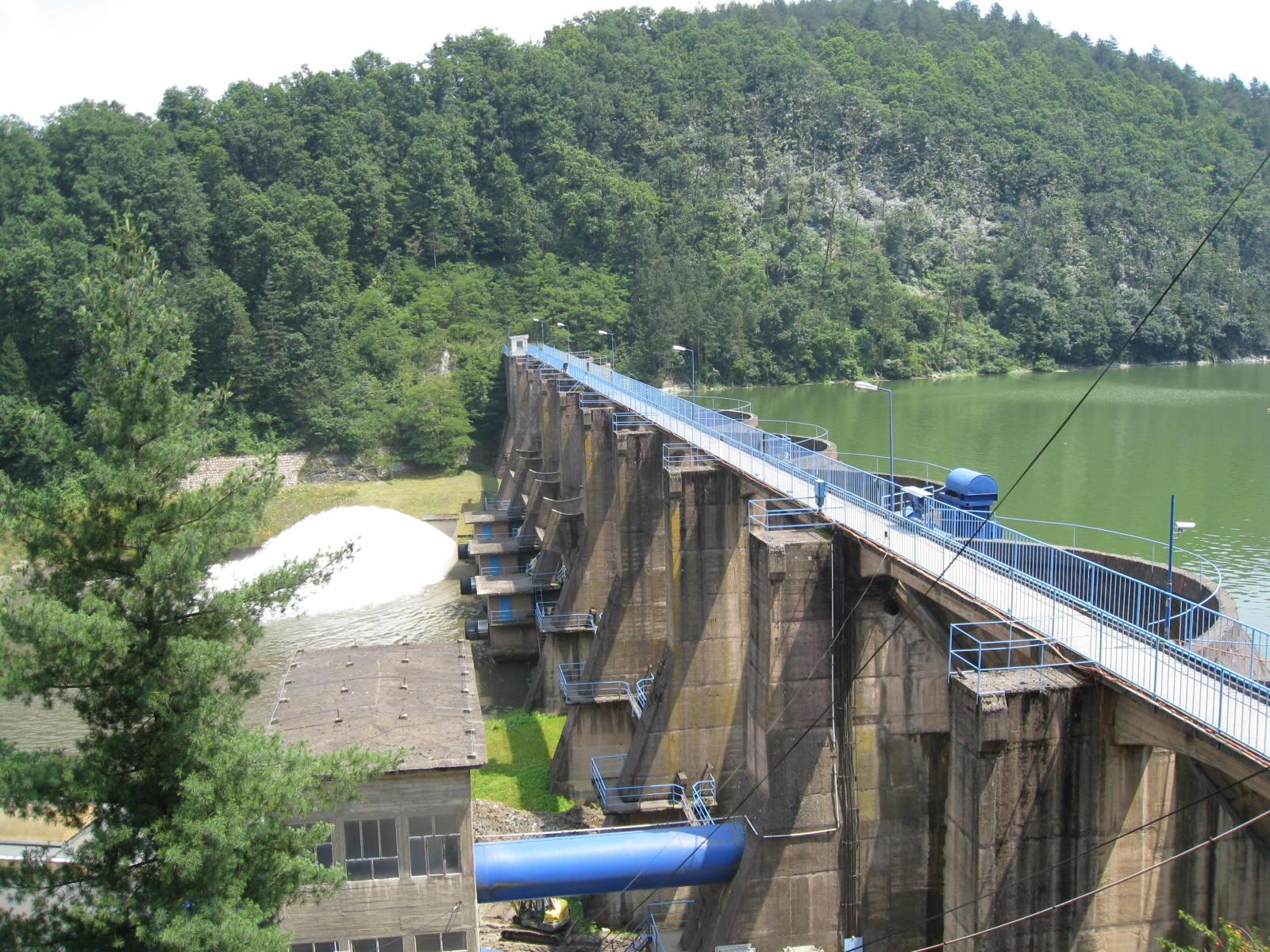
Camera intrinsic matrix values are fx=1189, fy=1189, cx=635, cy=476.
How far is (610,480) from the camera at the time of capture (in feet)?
105

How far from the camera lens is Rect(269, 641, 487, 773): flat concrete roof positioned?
16156 millimetres

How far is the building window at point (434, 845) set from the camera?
16062 millimetres

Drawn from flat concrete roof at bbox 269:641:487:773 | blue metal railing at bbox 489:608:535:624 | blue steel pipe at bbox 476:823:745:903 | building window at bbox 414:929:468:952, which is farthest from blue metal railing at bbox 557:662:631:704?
building window at bbox 414:929:468:952

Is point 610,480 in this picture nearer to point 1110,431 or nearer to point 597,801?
point 597,801

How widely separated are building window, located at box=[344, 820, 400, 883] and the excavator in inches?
198

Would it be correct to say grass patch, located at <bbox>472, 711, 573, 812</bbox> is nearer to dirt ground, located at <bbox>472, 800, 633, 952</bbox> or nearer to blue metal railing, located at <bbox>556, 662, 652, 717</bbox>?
dirt ground, located at <bbox>472, 800, 633, 952</bbox>

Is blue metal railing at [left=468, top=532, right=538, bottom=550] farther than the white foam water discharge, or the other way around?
the white foam water discharge

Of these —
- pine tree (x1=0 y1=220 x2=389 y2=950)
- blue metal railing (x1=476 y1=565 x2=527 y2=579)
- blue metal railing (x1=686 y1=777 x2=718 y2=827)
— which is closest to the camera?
pine tree (x1=0 y1=220 x2=389 y2=950)

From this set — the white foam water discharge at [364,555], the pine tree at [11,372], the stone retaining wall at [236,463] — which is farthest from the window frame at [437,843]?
the pine tree at [11,372]

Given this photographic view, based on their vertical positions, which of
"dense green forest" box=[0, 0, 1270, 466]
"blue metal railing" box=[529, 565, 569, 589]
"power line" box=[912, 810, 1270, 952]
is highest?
"dense green forest" box=[0, 0, 1270, 466]

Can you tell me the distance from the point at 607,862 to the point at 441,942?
3.21 meters

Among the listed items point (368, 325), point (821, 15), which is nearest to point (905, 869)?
point (368, 325)

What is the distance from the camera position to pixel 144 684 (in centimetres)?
1288

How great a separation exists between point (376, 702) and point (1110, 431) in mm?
58029
